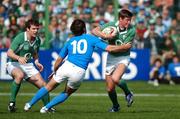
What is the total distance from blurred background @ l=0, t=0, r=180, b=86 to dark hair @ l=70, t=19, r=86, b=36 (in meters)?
13.2

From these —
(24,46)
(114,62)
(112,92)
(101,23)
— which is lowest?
(101,23)

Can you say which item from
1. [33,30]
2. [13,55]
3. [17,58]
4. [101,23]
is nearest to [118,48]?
[33,30]

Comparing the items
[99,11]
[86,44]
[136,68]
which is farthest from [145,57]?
[86,44]

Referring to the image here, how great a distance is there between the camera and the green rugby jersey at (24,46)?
49.5 feet

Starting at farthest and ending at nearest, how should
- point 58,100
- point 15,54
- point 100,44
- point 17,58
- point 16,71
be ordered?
point 16,71 < point 15,54 < point 17,58 < point 58,100 < point 100,44

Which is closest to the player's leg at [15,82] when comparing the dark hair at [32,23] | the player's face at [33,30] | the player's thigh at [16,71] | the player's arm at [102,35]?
the player's thigh at [16,71]

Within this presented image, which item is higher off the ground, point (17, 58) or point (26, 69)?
point (17, 58)

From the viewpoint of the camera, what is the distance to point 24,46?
50.1 feet

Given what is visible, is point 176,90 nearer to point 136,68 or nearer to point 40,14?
point 136,68

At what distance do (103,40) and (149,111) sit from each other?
79.2 inches

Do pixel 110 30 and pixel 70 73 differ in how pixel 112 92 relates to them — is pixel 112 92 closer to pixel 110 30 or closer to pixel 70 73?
pixel 110 30

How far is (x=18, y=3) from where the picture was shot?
91.3ft

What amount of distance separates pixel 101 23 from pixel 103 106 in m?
10.3

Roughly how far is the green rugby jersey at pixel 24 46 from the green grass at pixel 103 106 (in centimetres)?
132
